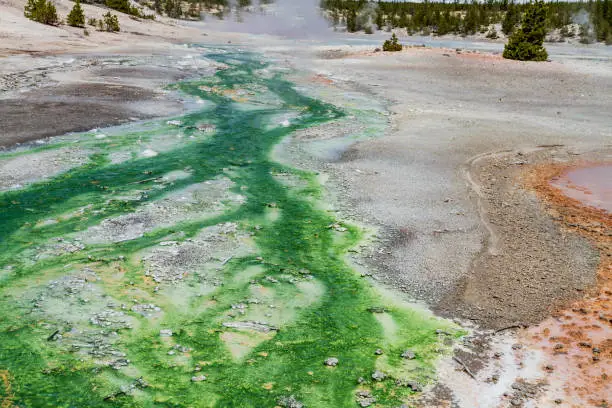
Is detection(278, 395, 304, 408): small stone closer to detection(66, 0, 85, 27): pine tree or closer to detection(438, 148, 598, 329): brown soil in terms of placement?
detection(438, 148, 598, 329): brown soil

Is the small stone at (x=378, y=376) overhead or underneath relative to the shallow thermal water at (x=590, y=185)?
underneath

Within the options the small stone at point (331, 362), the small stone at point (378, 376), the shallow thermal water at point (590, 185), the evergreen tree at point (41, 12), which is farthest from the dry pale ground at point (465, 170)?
the evergreen tree at point (41, 12)

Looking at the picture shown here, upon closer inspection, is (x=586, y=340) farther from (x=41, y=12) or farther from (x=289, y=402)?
(x=41, y=12)

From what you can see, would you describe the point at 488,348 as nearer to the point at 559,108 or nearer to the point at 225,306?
the point at 225,306

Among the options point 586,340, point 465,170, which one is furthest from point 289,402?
point 465,170

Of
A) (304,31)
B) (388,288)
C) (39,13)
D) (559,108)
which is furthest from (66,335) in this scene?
(304,31)

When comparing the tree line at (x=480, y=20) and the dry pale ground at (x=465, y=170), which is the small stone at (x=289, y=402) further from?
the tree line at (x=480, y=20)
